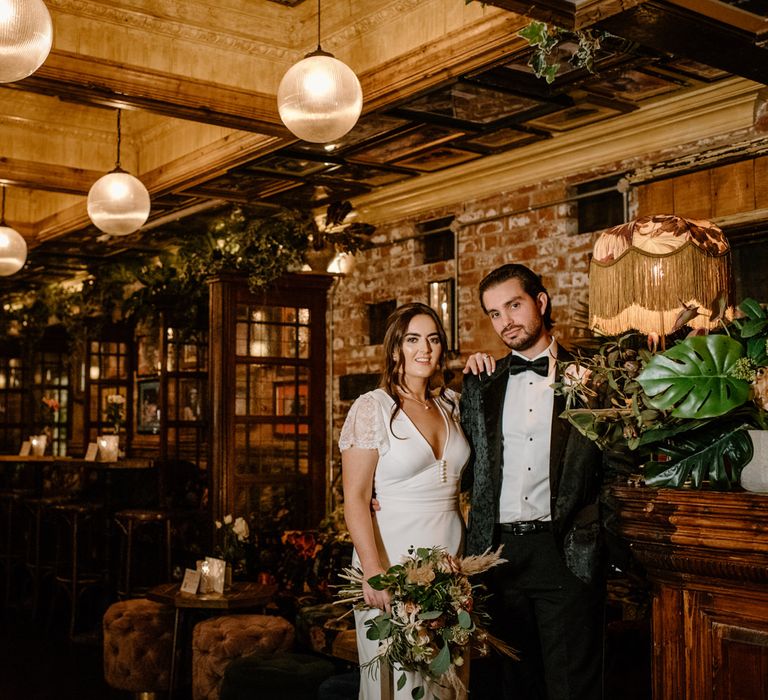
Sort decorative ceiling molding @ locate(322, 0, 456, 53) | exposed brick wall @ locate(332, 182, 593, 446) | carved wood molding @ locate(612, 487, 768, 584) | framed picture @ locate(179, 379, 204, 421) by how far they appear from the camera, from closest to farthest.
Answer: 1. carved wood molding @ locate(612, 487, 768, 584)
2. decorative ceiling molding @ locate(322, 0, 456, 53)
3. exposed brick wall @ locate(332, 182, 593, 446)
4. framed picture @ locate(179, 379, 204, 421)

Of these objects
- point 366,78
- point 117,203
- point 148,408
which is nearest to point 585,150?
point 366,78

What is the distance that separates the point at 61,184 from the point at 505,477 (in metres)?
5.17

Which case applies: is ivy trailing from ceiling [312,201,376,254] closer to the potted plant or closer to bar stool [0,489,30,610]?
bar stool [0,489,30,610]

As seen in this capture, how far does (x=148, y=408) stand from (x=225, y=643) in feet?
20.4

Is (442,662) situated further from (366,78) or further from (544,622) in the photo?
(366,78)

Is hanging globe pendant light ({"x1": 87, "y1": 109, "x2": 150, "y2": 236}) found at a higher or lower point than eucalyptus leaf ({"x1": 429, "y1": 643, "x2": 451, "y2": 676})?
higher

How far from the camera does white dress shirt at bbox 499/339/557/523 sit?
3162 millimetres

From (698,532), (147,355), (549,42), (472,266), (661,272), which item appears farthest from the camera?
(147,355)

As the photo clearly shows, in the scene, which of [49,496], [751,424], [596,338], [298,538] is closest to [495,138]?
[596,338]

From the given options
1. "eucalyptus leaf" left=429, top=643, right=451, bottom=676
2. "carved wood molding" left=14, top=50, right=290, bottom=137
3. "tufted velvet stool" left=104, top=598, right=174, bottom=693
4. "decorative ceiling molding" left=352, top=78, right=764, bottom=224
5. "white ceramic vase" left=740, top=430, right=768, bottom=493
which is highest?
"carved wood molding" left=14, top=50, right=290, bottom=137

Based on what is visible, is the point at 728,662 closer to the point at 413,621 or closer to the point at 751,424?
the point at 751,424

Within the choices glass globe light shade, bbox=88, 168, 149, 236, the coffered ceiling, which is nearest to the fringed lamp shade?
the coffered ceiling

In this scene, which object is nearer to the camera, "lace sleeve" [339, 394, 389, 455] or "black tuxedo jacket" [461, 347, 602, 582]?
"black tuxedo jacket" [461, 347, 602, 582]

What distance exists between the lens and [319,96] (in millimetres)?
3855
